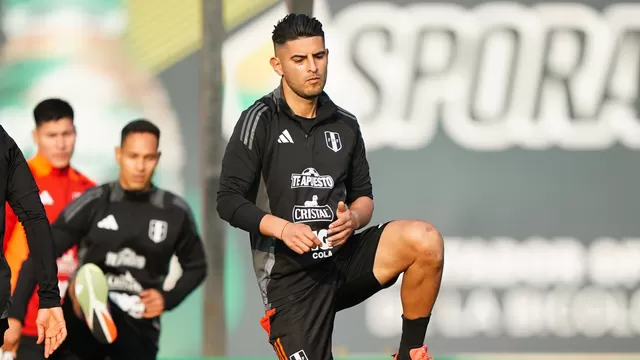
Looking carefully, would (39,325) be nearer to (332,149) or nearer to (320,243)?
(320,243)

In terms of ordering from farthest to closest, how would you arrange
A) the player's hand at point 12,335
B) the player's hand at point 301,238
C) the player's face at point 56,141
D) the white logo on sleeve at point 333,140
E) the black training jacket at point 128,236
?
the player's face at point 56,141 → the black training jacket at point 128,236 → the player's hand at point 12,335 → the white logo on sleeve at point 333,140 → the player's hand at point 301,238

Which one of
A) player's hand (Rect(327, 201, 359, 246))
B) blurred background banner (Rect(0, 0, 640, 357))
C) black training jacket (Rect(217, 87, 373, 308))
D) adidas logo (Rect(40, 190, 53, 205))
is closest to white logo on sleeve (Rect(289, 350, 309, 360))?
black training jacket (Rect(217, 87, 373, 308))

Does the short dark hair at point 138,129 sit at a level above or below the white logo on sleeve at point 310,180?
above

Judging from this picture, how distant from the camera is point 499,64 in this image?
369 inches

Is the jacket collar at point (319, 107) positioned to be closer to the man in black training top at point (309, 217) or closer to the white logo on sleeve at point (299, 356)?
the man in black training top at point (309, 217)

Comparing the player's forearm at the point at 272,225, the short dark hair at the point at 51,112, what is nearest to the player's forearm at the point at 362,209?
the player's forearm at the point at 272,225

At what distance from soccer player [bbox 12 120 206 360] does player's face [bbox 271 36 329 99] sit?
1536 mm

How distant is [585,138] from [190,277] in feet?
13.7

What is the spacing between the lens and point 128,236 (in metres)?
6.13

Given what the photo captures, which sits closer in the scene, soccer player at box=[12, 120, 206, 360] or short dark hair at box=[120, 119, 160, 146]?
soccer player at box=[12, 120, 206, 360]

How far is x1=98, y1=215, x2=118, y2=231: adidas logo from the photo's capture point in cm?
611

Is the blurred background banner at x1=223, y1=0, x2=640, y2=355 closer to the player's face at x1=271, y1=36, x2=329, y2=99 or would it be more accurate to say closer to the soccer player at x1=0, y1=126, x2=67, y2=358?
the player's face at x1=271, y1=36, x2=329, y2=99

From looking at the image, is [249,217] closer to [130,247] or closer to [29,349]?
[130,247]

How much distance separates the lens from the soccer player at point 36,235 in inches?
168
